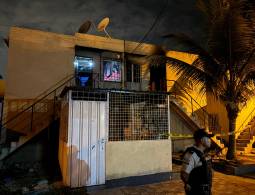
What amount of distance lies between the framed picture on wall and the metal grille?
22.5 feet

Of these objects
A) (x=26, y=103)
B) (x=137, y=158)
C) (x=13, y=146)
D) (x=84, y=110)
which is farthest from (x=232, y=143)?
(x=26, y=103)

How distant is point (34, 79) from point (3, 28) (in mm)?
8301

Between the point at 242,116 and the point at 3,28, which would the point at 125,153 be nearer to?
the point at 242,116

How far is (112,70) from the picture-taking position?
1541cm

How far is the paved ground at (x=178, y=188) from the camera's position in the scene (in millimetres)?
6918

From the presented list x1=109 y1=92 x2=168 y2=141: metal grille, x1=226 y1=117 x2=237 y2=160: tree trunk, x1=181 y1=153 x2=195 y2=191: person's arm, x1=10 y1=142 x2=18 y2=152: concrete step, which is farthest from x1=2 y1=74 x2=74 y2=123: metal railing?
x1=181 y1=153 x2=195 y2=191: person's arm

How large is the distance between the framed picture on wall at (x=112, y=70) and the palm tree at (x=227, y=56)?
5079 millimetres

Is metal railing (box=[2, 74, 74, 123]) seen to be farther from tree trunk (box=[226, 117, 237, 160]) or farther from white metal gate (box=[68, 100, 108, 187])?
tree trunk (box=[226, 117, 237, 160])

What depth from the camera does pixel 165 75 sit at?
1619 centimetres

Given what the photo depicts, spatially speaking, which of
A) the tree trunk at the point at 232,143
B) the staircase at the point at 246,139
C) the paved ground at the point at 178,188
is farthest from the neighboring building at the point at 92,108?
the tree trunk at the point at 232,143

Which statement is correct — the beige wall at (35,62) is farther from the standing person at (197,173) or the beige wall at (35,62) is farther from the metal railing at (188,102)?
the standing person at (197,173)

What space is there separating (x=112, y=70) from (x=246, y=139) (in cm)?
932

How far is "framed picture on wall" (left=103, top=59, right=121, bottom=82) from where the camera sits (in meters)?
15.2

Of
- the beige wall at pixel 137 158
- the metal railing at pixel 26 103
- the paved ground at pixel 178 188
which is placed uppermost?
the metal railing at pixel 26 103
